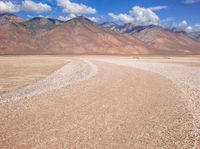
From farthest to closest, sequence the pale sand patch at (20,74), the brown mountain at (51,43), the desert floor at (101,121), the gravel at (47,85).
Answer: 1. the brown mountain at (51,43)
2. the pale sand patch at (20,74)
3. the gravel at (47,85)
4. the desert floor at (101,121)

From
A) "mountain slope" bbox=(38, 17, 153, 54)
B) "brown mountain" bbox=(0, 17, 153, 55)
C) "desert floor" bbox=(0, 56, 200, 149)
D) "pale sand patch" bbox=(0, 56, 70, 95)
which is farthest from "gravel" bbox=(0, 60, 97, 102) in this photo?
"mountain slope" bbox=(38, 17, 153, 54)

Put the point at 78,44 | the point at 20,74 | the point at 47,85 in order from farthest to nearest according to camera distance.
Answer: the point at 78,44 < the point at 20,74 < the point at 47,85

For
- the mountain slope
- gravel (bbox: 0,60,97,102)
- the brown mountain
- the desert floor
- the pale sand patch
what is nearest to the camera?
the desert floor

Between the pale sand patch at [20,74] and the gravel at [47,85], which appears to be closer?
the gravel at [47,85]

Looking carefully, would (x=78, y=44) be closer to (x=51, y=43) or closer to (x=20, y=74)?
(x=51, y=43)

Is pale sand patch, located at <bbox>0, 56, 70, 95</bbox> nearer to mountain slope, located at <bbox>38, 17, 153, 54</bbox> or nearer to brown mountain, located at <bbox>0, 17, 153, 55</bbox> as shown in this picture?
brown mountain, located at <bbox>0, 17, 153, 55</bbox>

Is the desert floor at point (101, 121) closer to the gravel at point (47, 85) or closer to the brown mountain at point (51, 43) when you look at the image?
the gravel at point (47, 85)

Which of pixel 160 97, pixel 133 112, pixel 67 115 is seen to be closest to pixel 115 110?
pixel 133 112

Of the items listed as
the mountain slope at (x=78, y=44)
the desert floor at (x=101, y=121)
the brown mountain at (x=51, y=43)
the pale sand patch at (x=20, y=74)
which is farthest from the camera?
the mountain slope at (x=78, y=44)

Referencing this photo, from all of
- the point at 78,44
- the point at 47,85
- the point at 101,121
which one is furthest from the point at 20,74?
the point at 78,44

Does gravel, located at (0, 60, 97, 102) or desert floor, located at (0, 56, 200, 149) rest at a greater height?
desert floor, located at (0, 56, 200, 149)

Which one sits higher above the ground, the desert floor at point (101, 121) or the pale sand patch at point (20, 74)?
the desert floor at point (101, 121)

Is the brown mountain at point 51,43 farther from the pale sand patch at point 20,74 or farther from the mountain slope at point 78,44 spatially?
the pale sand patch at point 20,74

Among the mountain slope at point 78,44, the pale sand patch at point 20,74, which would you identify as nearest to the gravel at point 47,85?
the pale sand patch at point 20,74
